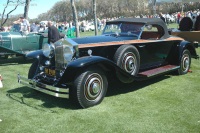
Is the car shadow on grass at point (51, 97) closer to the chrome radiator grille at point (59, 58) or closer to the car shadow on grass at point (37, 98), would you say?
the car shadow on grass at point (37, 98)

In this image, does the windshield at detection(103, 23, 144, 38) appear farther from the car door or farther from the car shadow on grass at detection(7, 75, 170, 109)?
the car shadow on grass at detection(7, 75, 170, 109)

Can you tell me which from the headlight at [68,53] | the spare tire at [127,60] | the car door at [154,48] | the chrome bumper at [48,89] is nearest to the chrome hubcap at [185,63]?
the car door at [154,48]

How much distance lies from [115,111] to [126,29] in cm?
246

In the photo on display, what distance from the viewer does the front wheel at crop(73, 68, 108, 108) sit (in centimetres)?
426

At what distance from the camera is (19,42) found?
964 cm

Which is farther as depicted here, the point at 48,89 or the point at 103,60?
the point at 48,89

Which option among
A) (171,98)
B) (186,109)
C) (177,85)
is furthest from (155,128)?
(177,85)

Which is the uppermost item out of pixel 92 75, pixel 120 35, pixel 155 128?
pixel 120 35

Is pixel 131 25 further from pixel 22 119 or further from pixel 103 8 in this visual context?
pixel 103 8

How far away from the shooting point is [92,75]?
446 centimetres

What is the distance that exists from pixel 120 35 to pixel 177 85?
179 centimetres

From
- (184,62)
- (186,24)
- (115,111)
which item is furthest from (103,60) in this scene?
(186,24)

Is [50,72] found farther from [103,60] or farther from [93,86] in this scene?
[103,60]

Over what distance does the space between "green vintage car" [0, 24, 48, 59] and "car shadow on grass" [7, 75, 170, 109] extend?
3.91 m
